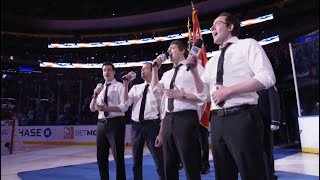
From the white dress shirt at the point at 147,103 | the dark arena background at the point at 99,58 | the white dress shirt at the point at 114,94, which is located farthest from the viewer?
the dark arena background at the point at 99,58

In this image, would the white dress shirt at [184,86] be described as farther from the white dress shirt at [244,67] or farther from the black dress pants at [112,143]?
the black dress pants at [112,143]

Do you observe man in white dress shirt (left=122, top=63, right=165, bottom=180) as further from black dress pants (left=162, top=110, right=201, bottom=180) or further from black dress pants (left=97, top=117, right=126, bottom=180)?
black dress pants (left=162, top=110, right=201, bottom=180)

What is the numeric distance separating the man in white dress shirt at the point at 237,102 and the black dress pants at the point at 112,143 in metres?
1.83

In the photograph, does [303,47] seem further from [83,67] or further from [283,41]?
[83,67]

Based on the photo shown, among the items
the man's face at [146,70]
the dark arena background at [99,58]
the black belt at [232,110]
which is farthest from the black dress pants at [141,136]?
the black belt at [232,110]

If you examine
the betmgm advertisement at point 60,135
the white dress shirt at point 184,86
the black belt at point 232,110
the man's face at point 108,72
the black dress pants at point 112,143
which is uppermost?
the man's face at point 108,72

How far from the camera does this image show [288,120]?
10.9 m

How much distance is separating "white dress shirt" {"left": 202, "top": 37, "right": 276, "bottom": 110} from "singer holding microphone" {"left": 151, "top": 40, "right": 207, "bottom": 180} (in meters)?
0.40

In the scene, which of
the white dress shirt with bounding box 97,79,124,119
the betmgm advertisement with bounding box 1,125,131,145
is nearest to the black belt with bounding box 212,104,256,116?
the white dress shirt with bounding box 97,79,124,119

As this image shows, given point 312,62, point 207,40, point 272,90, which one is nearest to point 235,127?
point 272,90

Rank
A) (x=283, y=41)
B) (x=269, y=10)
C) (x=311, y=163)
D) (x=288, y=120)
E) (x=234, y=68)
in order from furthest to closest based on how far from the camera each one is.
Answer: (x=269, y=10) < (x=283, y=41) < (x=288, y=120) < (x=311, y=163) < (x=234, y=68)

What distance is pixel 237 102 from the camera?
1.90m

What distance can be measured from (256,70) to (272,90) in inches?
84.5

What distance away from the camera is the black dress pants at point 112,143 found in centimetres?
361
